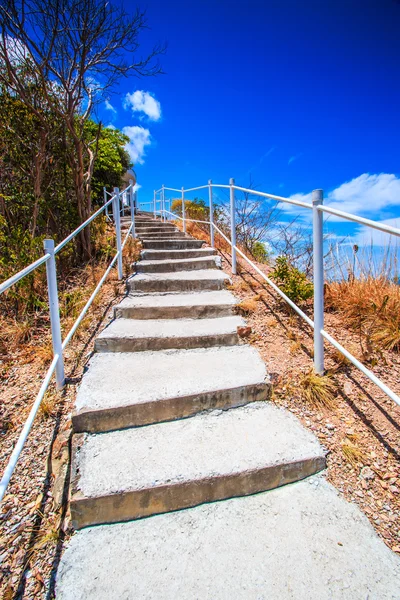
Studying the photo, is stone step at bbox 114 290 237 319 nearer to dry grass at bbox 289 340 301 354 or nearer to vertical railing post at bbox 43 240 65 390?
dry grass at bbox 289 340 301 354

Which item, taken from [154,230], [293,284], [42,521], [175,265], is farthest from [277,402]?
[154,230]

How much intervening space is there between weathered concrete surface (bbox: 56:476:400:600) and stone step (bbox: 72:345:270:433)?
1.83 feet

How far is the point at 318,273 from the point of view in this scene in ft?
7.06

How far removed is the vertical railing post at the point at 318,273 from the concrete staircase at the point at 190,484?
0.40 meters

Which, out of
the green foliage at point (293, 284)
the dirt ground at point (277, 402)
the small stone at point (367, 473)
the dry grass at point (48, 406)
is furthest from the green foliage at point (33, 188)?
the small stone at point (367, 473)

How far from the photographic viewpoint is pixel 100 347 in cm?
262

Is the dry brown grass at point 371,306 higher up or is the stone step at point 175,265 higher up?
the stone step at point 175,265

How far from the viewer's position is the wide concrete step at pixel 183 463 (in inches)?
59.8

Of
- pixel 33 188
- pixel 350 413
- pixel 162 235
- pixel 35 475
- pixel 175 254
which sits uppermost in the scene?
pixel 33 188

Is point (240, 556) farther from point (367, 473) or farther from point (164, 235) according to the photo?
point (164, 235)

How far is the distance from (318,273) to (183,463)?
145 centimetres

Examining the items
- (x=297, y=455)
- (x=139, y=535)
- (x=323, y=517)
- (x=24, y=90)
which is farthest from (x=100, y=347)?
(x=24, y=90)

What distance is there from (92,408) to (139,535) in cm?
72

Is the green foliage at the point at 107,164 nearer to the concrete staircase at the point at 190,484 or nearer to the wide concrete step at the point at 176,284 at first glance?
the wide concrete step at the point at 176,284
